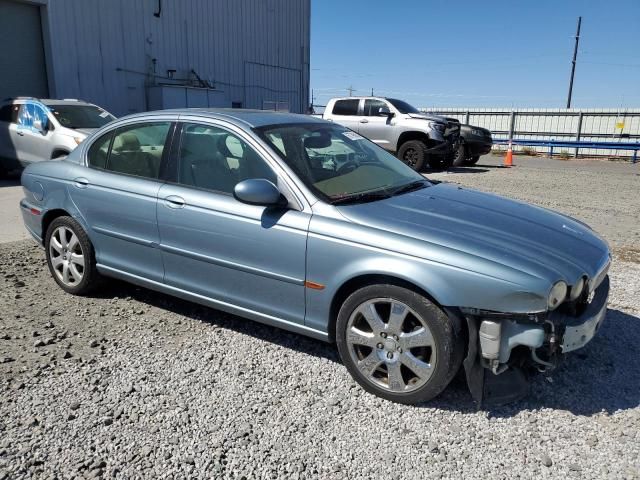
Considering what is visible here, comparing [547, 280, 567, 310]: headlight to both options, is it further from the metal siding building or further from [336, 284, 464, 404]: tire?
the metal siding building

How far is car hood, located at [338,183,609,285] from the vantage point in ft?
9.32

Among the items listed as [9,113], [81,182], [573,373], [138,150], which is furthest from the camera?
[9,113]

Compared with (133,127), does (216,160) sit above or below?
below

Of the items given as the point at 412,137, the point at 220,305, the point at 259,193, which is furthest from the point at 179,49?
the point at 259,193

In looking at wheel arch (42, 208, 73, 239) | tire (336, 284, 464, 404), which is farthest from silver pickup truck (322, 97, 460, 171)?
tire (336, 284, 464, 404)

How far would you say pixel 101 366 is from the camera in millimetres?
3465

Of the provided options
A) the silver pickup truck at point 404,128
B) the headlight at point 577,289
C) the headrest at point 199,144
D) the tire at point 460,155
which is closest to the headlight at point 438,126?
the silver pickup truck at point 404,128

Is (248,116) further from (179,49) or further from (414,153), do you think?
(179,49)

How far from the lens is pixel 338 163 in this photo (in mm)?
3861

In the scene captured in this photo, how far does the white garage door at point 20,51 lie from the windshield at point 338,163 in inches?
529

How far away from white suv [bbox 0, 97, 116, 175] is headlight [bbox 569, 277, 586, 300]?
31.4 feet

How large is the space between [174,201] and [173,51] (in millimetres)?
16344

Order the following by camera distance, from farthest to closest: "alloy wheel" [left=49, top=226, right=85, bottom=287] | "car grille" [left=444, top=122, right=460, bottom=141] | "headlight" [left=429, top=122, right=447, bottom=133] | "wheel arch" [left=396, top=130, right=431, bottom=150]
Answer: "car grille" [left=444, top=122, right=460, bottom=141], "wheel arch" [left=396, top=130, right=431, bottom=150], "headlight" [left=429, top=122, right=447, bottom=133], "alloy wheel" [left=49, top=226, right=85, bottom=287]

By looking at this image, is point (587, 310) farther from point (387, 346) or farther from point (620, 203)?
point (620, 203)
